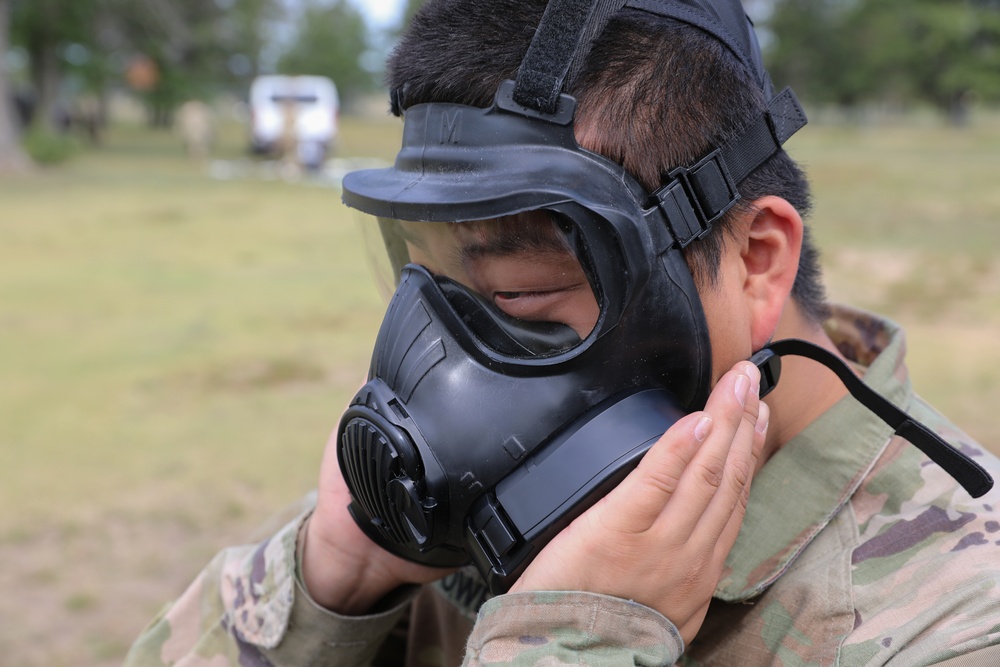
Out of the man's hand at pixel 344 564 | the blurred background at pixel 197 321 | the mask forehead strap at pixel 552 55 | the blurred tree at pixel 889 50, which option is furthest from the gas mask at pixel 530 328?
the blurred tree at pixel 889 50

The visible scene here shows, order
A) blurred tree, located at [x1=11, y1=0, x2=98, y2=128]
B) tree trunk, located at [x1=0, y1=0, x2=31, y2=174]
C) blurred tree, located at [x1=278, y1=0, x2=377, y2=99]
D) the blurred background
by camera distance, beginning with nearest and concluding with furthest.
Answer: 1. the blurred background
2. tree trunk, located at [x1=0, y1=0, x2=31, y2=174]
3. blurred tree, located at [x1=11, y1=0, x2=98, y2=128]
4. blurred tree, located at [x1=278, y1=0, x2=377, y2=99]

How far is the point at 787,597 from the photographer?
1716 mm

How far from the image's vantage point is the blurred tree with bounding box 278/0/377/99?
70875mm

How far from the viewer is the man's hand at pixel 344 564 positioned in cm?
212

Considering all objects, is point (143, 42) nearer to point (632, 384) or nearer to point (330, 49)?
point (632, 384)

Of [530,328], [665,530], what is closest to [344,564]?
[530,328]

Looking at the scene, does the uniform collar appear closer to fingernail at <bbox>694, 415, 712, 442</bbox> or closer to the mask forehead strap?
fingernail at <bbox>694, 415, 712, 442</bbox>

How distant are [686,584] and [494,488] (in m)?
0.35

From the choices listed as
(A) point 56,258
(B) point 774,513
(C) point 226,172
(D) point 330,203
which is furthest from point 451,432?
(C) point 226,172

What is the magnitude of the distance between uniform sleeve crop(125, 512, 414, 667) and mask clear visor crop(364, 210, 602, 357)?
0.77 m

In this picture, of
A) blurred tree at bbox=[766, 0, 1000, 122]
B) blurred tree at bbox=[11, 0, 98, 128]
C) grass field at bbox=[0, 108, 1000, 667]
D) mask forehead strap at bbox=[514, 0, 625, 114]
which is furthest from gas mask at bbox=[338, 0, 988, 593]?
blurred tree at bbox=[766, 0, 1000, 122]

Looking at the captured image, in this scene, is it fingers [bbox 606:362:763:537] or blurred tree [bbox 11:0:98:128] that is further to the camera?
blurred tree [bbox 11:0:98:128]

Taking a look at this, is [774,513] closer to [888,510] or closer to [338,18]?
[888,510]

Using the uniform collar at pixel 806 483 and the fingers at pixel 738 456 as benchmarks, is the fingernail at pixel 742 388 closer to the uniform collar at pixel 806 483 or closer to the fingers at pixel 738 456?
the fingers at pixel 738 456
